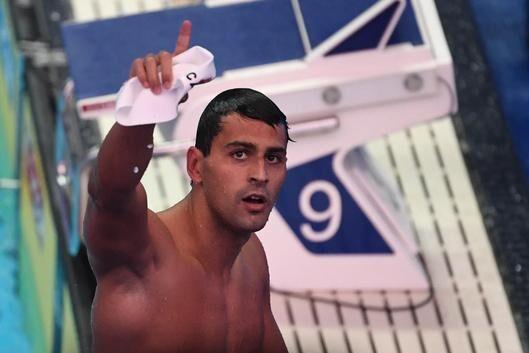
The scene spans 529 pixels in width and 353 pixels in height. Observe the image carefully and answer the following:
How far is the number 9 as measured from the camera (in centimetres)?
364

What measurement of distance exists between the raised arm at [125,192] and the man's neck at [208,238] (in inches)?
3.8

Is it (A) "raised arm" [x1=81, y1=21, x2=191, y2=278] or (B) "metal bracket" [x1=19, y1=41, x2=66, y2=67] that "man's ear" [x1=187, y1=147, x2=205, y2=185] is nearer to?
(A) "raised arm" [x1=81, y1=21, x2=191, y2=278]

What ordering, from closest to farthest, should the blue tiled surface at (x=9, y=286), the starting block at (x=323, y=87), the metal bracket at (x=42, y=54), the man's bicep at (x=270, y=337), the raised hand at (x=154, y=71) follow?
the raised hand at (x=154, y=71) → the man's bicep at (x=270, y=337) → the blue tiled surface at (x=9, y=286) → the starting block at (x=323, y=87) → the metal bracket at (x=42, y=54)

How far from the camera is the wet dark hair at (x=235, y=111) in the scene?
6.88 feet

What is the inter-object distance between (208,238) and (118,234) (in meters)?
0.17

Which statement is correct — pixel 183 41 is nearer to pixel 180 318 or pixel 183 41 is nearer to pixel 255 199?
pixel 255 199

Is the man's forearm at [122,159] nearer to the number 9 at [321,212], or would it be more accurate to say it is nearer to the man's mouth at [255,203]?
the man's mouth at [255,203]

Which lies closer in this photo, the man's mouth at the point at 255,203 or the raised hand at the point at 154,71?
the raised hand at the point at 154,71

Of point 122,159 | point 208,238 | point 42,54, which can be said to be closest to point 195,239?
point 208,238

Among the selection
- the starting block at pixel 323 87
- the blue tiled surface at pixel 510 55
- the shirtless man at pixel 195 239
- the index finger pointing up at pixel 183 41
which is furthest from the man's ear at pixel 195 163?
the blue tiled surface at pixel 510 55

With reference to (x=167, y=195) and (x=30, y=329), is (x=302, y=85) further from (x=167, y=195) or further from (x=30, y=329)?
(x=30, y=329)

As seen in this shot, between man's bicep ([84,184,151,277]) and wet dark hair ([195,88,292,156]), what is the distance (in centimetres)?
13

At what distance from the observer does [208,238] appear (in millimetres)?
2178

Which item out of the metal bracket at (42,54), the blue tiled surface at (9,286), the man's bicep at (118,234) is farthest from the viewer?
the metal bracket at (42,54)
